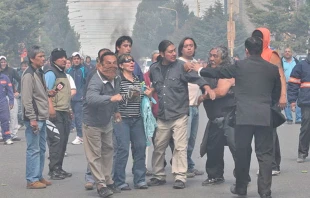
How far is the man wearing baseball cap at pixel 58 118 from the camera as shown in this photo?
42.7 feet

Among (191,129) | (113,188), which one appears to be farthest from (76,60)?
(113,188)

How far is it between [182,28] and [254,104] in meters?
82.8

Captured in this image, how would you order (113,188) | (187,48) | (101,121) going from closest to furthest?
(101,121)
(113,188)
(187,48)

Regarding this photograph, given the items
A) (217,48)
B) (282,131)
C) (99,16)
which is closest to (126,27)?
(99,16)

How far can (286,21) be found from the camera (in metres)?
58.0

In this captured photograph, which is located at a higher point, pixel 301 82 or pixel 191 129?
pixel 301 82

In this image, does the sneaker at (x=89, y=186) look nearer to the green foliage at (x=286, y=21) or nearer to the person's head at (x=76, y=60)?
the person's head at (x=76, y=60)

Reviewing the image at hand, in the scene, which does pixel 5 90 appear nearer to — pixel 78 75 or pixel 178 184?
pixel 78 75

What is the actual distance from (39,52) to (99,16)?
160 m

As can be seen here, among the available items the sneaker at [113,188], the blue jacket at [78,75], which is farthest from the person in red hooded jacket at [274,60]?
the blue jacket at [78,75]

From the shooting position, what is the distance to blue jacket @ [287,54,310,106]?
14172 mm

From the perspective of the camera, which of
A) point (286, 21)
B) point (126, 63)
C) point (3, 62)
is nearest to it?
point (126, 63)

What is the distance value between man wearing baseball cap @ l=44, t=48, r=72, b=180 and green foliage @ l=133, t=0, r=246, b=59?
37992 millimetres

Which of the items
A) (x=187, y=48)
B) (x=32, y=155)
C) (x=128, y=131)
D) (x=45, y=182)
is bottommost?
(x=45, y=182)
